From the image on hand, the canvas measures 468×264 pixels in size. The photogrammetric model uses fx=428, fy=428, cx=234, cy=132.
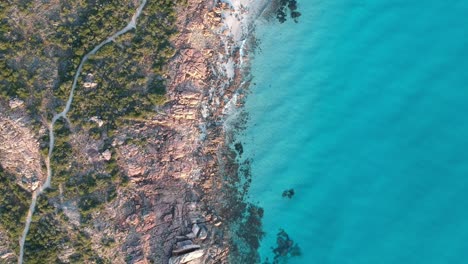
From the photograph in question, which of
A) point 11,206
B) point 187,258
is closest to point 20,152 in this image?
point 11,206

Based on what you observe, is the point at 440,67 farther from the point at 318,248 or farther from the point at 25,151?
the point at 25,151

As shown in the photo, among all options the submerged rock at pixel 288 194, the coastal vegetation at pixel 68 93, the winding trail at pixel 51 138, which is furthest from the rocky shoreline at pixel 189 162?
the submerged rock at pixel 288 194

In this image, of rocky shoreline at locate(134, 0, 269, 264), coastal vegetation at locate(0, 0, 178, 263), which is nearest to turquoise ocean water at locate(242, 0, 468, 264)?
rocky shoreline at locate(134, 0, 269, 264)

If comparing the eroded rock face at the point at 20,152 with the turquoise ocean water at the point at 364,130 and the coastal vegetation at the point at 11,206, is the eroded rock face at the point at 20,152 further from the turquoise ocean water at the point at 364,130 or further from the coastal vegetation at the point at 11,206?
the turquoise ocean water at the point at 364,130

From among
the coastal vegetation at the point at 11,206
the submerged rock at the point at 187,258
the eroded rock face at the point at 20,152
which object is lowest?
the submerged rock at the point at 187,258

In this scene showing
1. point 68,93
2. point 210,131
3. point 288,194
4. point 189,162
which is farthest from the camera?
point 210,131

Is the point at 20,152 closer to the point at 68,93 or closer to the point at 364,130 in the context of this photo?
the point at 68,93

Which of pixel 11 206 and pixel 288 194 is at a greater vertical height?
pixel 288 194

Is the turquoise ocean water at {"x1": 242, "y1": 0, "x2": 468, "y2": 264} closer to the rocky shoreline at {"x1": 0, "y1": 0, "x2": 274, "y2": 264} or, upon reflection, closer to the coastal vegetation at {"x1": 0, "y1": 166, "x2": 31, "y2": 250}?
the rocky shoreline at {"x1": 0, "y1": 0, "x2": 274, "y2": 264}

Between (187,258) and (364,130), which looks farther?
(364,130)
